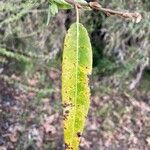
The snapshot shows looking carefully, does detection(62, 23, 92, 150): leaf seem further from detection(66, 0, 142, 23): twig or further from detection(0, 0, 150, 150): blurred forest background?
detection(0, 0, 150, 150): blurred forest background

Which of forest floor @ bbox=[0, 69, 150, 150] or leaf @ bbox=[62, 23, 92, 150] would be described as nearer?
leaf @ bbox=[62, 23, 92, 150]

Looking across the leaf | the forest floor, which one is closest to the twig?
the leaf

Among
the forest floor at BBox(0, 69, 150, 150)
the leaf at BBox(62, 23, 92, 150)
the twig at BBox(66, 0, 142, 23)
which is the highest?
the twig at BBox(66, 0, 142, 23)

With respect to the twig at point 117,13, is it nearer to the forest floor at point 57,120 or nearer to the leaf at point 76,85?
the leaf at point 76,85

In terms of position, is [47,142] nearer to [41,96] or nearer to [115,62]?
[41,96]

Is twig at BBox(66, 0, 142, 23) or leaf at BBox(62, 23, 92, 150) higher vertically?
twig at BBox(66, 0, 142, 23)

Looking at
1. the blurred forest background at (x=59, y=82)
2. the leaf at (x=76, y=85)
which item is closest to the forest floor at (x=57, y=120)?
the blurred forest background at (x=59, y=82)
